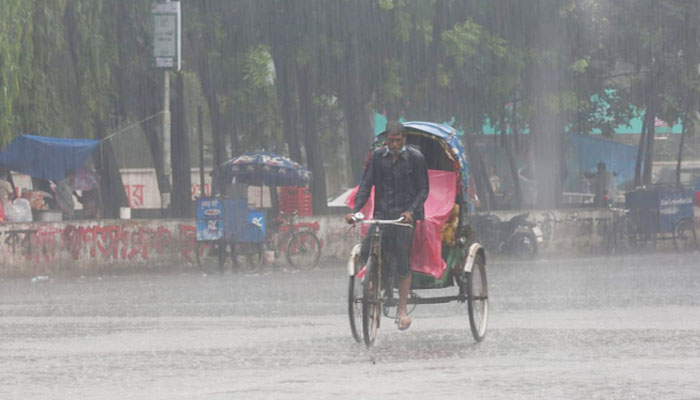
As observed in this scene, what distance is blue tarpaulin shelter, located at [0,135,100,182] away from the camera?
25312 mm

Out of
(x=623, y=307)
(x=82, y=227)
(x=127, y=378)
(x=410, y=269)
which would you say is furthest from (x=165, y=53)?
(x=127, y=378)

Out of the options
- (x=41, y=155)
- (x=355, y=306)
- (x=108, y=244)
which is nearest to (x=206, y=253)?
(x=108, y=244)

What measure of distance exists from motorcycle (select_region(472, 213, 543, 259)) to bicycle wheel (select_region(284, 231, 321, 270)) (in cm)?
396

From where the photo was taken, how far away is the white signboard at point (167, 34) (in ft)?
84.0

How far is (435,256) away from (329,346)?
3.79 ft

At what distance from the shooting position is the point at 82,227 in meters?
22.5

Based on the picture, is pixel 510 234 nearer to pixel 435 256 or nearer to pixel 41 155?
pixel 41 155

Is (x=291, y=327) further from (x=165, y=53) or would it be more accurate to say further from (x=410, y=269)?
(x=165, y=53)

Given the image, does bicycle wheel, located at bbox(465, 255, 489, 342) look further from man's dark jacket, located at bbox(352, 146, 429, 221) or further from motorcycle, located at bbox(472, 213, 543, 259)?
motorcycle, located at bbox(472, 213, 543, 259)

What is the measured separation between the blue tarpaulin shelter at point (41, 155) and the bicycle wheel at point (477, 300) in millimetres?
15086

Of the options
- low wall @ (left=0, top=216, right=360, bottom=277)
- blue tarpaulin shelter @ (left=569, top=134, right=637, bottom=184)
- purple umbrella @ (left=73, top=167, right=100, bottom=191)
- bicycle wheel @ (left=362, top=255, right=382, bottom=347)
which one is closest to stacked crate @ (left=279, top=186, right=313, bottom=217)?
low wall @ (left=0, top=216, right=360, bottom=277)

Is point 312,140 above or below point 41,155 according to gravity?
above

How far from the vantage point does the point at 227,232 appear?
23500mm

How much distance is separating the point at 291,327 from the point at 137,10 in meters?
16.2
